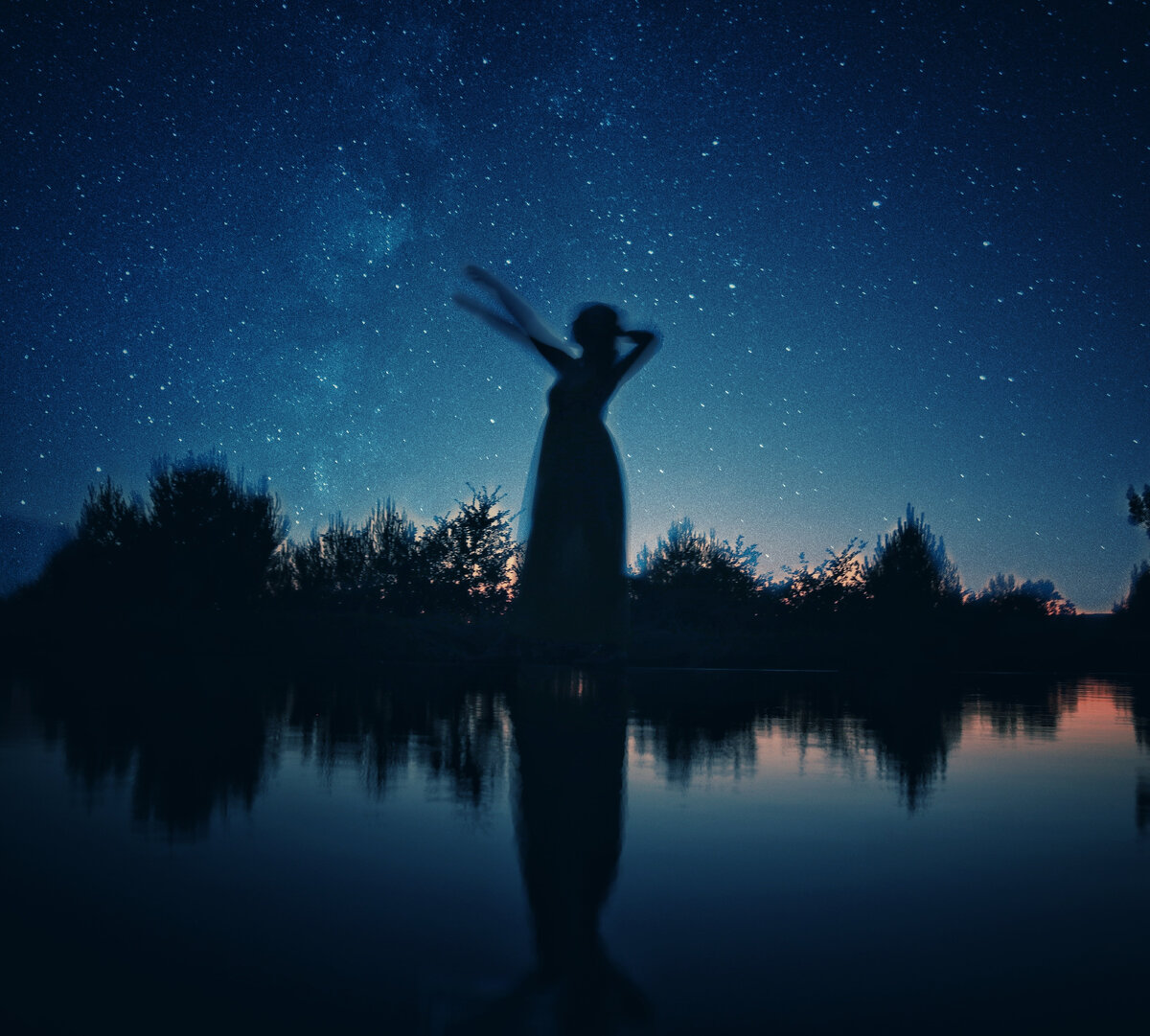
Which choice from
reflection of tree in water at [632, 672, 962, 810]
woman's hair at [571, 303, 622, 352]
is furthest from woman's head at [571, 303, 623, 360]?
reflection of tree in water at [632, 672, 962, 810]

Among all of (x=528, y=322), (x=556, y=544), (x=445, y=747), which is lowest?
(x=445, y=747)

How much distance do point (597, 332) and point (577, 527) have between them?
172 cm

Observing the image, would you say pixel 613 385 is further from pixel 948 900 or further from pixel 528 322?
pixel 948 900

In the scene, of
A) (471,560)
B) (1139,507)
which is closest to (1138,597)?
(1139,507)

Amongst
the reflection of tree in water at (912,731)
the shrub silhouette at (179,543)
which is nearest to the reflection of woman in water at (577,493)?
the reflection of tree in water at (912,731)

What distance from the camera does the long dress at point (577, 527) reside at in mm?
6277

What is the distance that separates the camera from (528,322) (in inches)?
256

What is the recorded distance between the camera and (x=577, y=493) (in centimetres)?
644

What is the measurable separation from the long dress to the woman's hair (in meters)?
0.20

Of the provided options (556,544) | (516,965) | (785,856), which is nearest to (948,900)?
(785,856)

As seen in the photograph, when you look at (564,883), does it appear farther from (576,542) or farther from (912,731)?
(576,542)

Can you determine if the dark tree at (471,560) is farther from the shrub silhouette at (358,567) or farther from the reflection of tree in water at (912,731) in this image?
the reflection of tree in water at (912,731)

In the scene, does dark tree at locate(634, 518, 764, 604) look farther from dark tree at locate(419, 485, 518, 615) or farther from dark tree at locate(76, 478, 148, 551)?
dark tree at locate(76, 478, 148, 551)

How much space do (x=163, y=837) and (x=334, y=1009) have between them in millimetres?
1328
